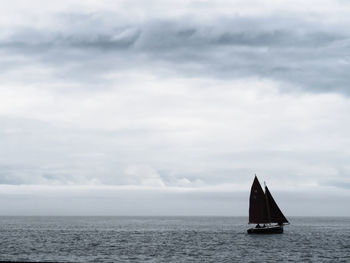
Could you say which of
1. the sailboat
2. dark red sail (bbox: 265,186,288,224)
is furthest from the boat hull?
dark red sail (bbox: 265,186,288,224)

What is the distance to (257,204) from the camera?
108188mm

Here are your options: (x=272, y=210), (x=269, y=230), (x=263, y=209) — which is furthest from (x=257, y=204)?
(x=269, y=230)

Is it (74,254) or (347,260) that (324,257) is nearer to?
(347,260)

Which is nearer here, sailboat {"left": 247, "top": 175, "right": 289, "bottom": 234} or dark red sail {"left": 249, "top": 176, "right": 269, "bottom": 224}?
dark red sail {"left": 249, "top": 176, "right": 269, "bottom": 224}

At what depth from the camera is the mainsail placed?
106619mm

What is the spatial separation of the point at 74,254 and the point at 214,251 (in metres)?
20.2

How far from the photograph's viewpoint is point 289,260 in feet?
216

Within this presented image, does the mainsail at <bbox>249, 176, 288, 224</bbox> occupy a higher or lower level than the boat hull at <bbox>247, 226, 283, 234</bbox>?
higher

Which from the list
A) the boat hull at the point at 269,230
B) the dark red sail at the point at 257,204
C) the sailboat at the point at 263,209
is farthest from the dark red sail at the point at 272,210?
the boat hull at the point at 269,230

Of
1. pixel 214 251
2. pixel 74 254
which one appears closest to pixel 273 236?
pixel 214 251

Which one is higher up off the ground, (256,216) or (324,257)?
(256,216)

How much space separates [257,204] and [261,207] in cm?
144

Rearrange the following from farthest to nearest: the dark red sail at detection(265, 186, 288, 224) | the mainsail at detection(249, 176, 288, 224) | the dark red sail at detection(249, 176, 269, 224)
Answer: the dark red sail at detection(265, 186, 288, 224) < the mainsail at detection(249, 176, 288, 224) < the dark red sail at detection(249, 176, 269, 224)

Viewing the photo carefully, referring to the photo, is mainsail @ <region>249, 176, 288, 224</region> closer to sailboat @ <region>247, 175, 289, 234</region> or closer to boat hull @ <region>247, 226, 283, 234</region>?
sailboat @ <region>247, 175, 289, 234</region>
